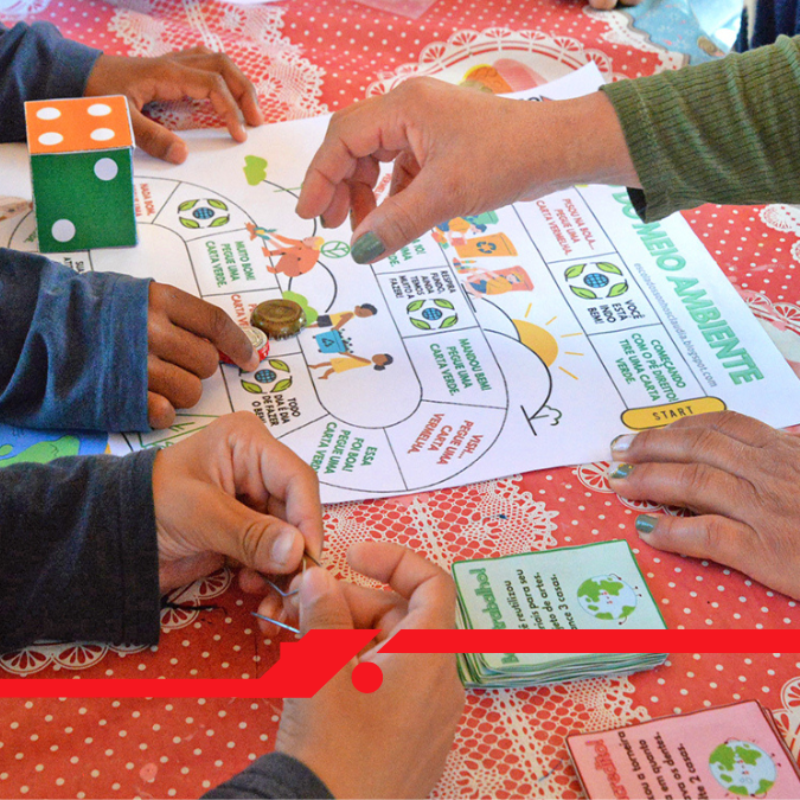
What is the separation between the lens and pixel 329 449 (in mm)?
794

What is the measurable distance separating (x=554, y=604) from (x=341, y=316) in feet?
1.33

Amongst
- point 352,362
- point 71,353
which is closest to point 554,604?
point 352,362

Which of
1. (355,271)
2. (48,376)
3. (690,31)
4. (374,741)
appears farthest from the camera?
(690,31)

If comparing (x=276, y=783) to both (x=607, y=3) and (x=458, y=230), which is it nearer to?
(x=458, y=230)

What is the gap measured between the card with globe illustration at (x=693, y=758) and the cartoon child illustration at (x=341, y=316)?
1.62 feet

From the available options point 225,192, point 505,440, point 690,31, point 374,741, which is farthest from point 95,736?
point 690,31

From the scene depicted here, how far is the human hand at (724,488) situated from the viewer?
2.27 feet

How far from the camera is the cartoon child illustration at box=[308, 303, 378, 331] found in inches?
36.7

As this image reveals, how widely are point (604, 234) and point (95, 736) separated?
2.51 ft

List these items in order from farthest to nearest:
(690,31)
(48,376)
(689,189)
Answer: (690,31)
(689,189)
(48,376)

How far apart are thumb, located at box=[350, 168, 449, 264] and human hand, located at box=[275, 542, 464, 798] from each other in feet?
1.06

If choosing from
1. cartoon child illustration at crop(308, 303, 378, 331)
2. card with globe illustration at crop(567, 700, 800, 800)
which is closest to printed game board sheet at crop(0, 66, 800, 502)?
cartoon child illustration at crop(308, 303, 378, 331)

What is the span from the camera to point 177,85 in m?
1.19

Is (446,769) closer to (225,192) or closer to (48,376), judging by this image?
(48,376)
